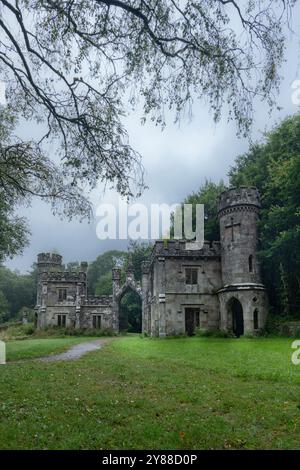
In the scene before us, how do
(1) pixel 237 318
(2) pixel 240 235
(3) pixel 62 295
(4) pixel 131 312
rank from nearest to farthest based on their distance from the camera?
(2) pixel 240 235, (1) pixel 237 318, (3) pixel 62 295, (4) pixel 131 312

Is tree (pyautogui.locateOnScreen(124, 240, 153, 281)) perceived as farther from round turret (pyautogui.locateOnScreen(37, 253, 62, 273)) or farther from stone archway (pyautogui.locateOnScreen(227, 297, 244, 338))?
stone archway (pyautogui.locateOnScreen(227, 297, 244, 338))

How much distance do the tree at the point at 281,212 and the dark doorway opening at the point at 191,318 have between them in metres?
5.39

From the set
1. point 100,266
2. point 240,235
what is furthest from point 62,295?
point 100,266

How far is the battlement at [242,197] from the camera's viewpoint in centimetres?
3052

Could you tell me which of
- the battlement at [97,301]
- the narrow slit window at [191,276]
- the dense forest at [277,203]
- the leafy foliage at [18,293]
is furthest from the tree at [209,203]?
the leafy foliage at [18,293]

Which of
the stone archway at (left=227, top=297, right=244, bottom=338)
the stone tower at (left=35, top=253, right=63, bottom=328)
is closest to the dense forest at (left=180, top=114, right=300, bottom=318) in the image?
the stone archway at (left=227, top=297, right=244, bottom=338)

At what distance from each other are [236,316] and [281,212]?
32.3 ft

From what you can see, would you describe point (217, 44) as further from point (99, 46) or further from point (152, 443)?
point (152, 443)

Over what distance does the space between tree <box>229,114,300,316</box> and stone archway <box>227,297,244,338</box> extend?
2.71 meters

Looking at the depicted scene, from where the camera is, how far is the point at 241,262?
2988cm

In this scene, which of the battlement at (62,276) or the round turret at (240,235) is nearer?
the round turret at (240,235)

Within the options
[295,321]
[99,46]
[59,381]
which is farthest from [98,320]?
[99,46]

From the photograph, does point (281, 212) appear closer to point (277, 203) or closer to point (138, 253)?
point (277, 203)

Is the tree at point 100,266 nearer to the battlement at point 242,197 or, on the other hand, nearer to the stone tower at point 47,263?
the stone tower at point 47,263
